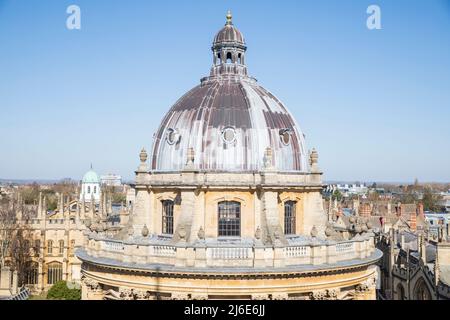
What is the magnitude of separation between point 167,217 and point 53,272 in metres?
42.1

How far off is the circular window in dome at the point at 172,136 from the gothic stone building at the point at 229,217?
0.20 feet

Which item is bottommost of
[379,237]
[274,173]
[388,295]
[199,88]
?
[388,295]

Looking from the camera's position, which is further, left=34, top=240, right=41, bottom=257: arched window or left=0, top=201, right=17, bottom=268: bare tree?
left=34, top=240, right=41, bottom=257: arched window

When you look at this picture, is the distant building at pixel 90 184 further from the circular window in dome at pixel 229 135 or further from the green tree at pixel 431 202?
the circular window in dome at pixel 229 135

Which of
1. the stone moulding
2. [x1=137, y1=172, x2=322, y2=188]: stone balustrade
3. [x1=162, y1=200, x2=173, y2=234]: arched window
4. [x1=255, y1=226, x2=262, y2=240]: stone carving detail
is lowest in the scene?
the stone moulding

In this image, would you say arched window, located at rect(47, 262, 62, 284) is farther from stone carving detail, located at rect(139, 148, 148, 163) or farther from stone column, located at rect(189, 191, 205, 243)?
stone column, located at rect(189, 191, 205, 243)

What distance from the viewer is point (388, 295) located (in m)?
46.2

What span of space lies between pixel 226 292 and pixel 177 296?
97.7 inches

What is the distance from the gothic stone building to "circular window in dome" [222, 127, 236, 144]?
6cm

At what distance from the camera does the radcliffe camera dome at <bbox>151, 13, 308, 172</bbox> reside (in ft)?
107

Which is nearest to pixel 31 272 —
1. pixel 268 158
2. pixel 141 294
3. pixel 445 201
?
pixel 141 294

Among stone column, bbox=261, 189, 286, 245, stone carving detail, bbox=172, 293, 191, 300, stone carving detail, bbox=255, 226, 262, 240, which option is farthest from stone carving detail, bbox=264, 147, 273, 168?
stone carving detail, bbox=172, 293, 191, 300
